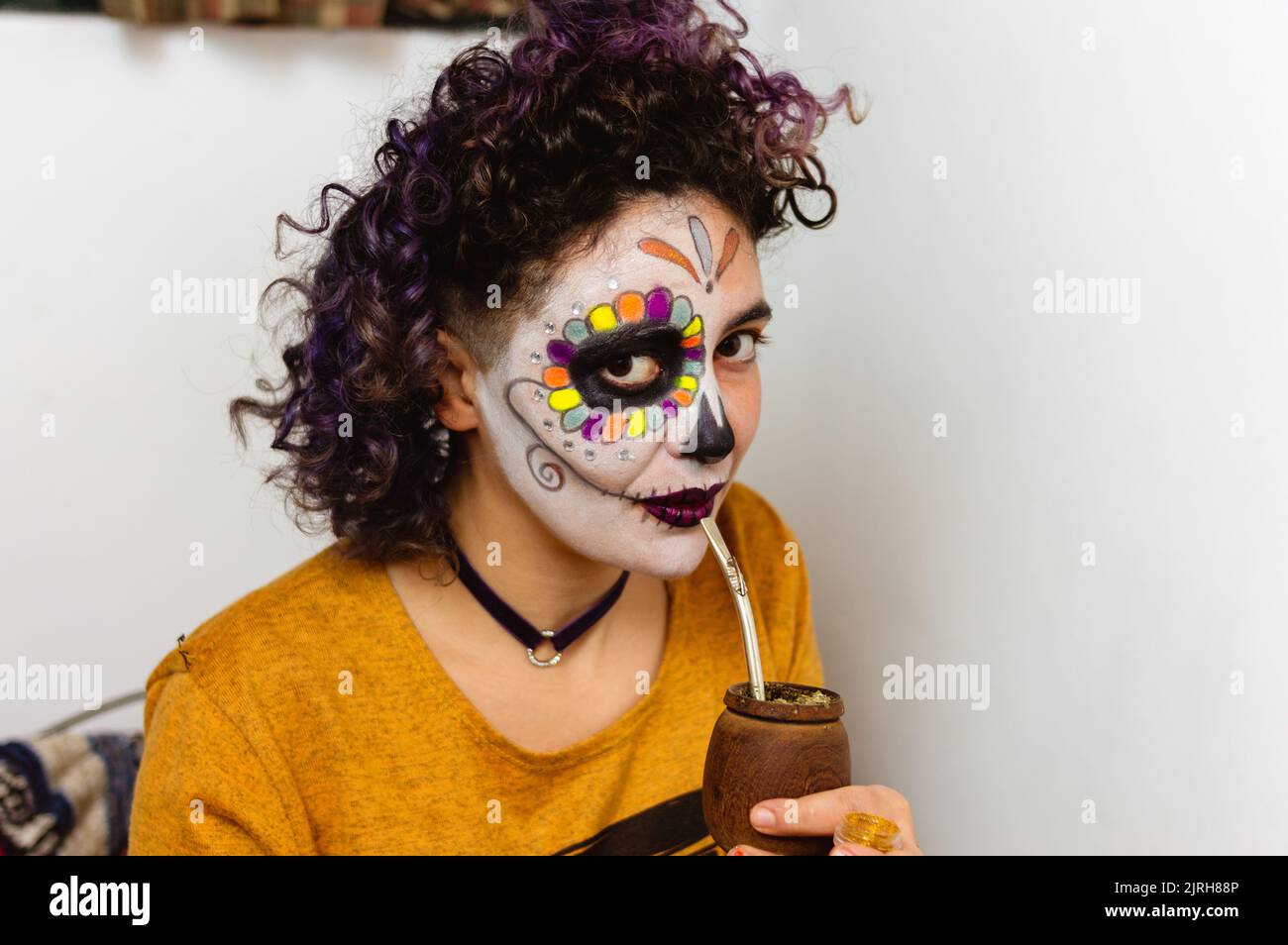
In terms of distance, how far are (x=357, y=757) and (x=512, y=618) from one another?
0.64ft

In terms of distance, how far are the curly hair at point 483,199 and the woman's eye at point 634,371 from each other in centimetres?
9

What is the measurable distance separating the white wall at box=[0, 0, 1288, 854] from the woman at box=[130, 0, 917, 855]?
24 centimetres

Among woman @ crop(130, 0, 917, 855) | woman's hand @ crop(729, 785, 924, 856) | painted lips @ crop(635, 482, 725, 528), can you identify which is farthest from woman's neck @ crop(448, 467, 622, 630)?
woman's hand @ crop(729, 785, 924, 856)

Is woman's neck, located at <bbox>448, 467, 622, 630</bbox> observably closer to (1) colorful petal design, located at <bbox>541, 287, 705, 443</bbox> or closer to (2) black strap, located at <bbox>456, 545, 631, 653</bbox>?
(2) black strap, located at <bbox>456, 545, 631, 653</bbox>

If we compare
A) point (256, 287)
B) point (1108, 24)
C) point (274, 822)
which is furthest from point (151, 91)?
point (1108, 24)

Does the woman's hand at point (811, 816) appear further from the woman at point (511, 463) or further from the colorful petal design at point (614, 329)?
the colorful petal design at point (614, 329)

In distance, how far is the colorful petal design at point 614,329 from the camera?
1.00 meters

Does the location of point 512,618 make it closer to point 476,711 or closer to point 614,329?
point 476,711

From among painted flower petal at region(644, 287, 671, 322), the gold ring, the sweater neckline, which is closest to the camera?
the gold ring

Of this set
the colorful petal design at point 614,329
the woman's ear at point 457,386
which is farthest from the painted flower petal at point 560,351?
the woman's ear at point 457,386

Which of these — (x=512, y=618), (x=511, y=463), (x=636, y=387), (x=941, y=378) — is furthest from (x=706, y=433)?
(x=941, y=378)

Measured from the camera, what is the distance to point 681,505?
1.05 m

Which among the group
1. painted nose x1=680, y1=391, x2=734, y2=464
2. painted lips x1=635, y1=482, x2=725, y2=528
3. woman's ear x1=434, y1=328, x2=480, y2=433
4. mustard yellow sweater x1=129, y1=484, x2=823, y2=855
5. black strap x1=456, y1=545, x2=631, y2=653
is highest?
woman's ear x1=434, y1=328, x2=480, y2=433

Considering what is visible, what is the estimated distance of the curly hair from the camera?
1.02 metres
